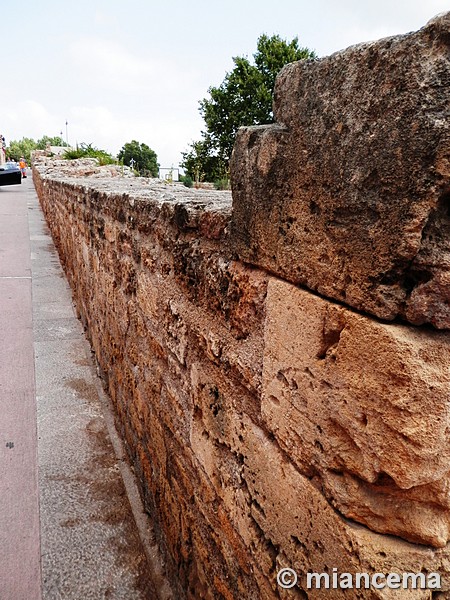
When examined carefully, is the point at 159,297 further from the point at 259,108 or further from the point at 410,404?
the point at 259,108

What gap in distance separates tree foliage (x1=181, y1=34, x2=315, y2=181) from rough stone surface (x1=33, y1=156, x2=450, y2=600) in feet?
80.8

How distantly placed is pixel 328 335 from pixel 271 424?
0.30 meters

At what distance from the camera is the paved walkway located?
72.9 inches

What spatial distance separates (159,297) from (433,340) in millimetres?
1242

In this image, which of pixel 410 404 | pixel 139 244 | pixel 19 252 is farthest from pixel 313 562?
pixel 19 252

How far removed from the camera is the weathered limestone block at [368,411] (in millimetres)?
714

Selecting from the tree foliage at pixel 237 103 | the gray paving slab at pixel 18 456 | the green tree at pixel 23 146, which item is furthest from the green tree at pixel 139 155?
the gray paving slab at pixel 18 456

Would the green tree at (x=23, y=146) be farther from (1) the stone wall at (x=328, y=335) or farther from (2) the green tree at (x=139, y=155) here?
(1) the stone wall at (x=328, y=335)

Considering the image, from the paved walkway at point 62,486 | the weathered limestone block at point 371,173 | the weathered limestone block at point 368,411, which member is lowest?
the paved walkway at point 62,486

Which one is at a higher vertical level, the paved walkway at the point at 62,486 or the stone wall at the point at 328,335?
the stone wall at the point at 328,335

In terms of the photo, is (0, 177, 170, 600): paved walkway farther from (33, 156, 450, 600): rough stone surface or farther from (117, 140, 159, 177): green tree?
(117, 140, 159, 177): green tree

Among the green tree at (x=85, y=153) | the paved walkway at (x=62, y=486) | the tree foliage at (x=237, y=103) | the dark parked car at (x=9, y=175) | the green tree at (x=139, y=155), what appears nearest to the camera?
the paved walkway at (x=62, y=486)

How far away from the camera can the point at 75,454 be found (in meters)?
2.57

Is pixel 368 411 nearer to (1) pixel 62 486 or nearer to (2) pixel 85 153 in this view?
(1) pixel 62 486
